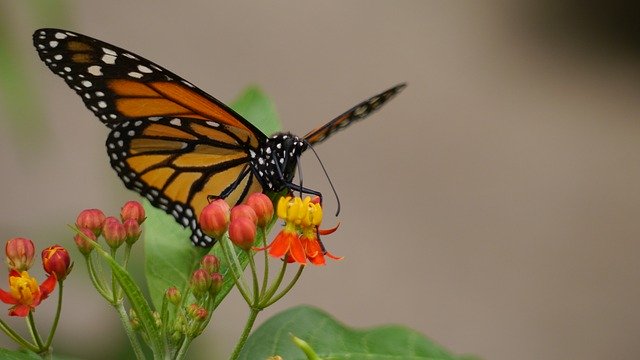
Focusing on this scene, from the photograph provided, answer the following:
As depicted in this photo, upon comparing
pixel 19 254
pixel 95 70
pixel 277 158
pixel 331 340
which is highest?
pixel 95 70

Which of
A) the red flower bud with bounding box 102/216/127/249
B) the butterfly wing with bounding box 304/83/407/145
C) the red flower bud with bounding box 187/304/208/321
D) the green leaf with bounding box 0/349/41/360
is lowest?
the green leaf with bounding box 0/349/41/360

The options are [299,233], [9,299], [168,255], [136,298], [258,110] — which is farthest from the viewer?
[258,110]

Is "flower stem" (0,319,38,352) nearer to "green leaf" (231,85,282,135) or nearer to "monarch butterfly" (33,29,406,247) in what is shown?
"monarch butterfly" (33,29,406,247)

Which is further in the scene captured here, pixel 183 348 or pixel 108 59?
pixel 108 59

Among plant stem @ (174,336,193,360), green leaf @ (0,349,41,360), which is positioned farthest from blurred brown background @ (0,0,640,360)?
green leaf @ (0,349,41,360)

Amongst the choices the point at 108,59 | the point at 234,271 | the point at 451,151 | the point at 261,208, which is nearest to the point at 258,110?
the point at 108,59

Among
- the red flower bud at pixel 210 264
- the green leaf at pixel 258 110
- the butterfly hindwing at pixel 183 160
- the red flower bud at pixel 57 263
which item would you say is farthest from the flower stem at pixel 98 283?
the green leaf at pixel 258 110

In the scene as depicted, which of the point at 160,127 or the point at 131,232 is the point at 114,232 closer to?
the point at 131,232
